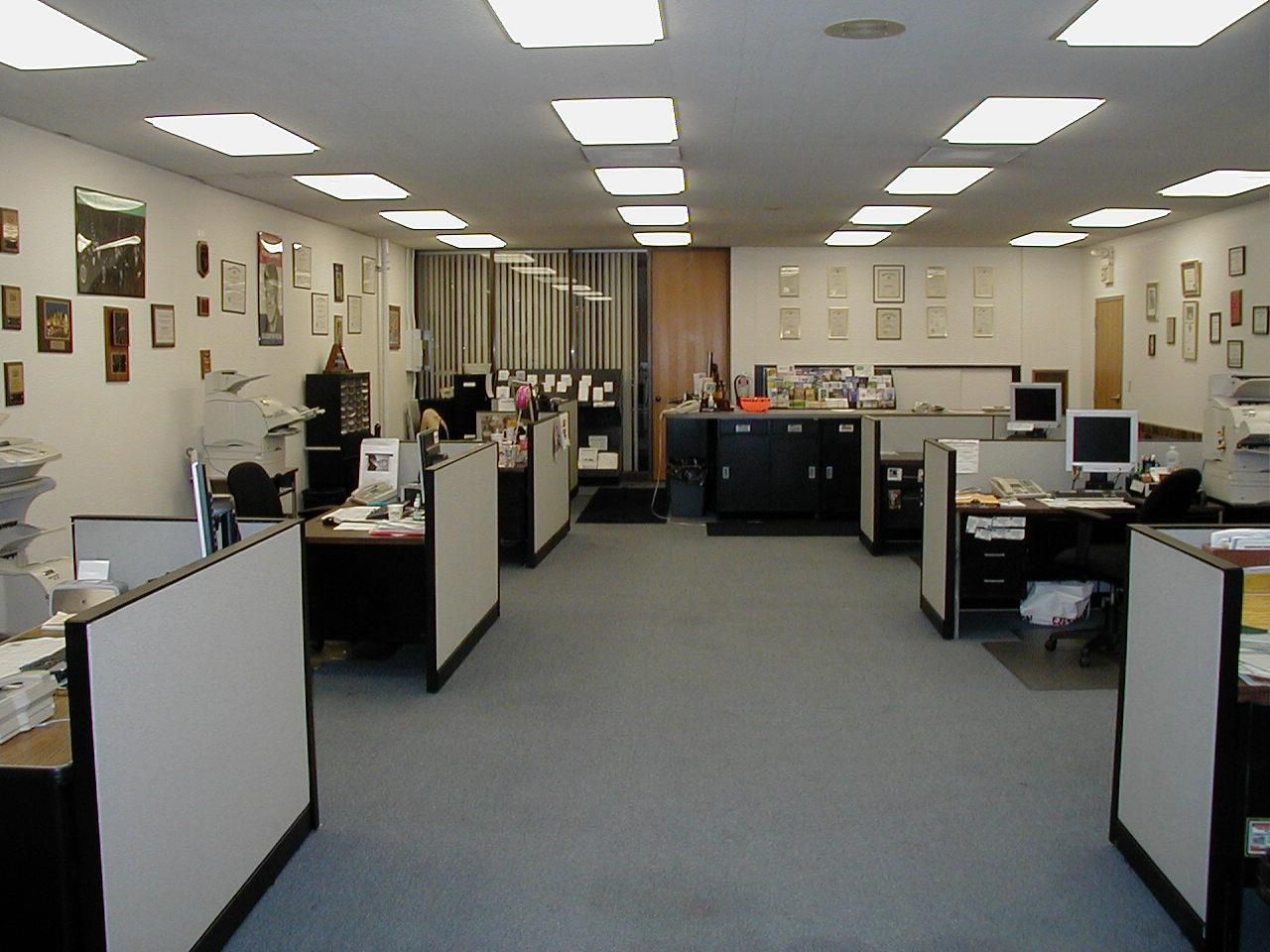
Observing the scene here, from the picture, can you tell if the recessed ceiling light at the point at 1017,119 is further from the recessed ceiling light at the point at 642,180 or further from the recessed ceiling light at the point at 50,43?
the recessed ceiling light at the point at 50,43

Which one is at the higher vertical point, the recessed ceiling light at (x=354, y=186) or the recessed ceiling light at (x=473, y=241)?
the recessed ceiling light at (x=473, y=241)

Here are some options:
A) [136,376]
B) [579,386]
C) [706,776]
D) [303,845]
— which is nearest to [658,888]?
[706,776]

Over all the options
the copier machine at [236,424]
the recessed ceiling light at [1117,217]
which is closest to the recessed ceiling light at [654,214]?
the copier machine at [236,424]

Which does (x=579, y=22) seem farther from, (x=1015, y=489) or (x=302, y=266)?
(x=302, y=266)

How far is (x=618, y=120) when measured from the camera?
592cm

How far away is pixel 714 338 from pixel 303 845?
10.1m

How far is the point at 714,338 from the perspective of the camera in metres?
13.0

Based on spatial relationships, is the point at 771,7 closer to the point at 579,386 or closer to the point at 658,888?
the point at 658,888

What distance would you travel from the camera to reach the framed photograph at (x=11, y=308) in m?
5.83

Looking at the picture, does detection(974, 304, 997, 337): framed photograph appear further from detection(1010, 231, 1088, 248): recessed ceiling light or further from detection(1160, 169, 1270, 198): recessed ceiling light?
detection(1160, 169, 1270, 198): recessed ceiling light

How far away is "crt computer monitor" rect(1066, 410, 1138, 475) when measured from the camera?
652 cm

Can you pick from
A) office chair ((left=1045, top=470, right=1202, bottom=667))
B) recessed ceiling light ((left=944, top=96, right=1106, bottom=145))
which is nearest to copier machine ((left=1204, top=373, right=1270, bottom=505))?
office chair ((left=1045, top=470, right=1202, bottom=667))

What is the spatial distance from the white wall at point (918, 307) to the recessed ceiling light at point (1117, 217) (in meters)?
2.31

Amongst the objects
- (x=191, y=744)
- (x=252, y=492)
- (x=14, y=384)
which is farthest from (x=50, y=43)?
(x=191, y=744)
